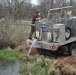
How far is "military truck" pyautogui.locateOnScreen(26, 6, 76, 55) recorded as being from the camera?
13477 millimetres

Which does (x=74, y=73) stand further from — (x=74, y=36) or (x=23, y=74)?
(x=74, y=36)

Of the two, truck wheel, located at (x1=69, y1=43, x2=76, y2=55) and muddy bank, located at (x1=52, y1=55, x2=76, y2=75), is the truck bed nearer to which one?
truck wheel, located at (x1=69, y1=43, x2=76, y2=55)

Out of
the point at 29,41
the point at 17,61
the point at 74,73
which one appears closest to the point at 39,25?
the point at 29,41

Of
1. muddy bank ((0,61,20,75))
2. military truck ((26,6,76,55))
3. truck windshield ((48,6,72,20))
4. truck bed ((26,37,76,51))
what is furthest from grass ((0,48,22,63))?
truck windshield ((48,6,72,20))

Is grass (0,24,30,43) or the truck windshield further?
grass (0,24,30,43)

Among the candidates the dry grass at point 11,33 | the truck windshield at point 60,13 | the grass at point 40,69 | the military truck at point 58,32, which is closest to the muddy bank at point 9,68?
the grass at point 40,69

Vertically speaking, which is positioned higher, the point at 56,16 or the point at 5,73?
the point at 56,16

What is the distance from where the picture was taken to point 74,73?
984cm

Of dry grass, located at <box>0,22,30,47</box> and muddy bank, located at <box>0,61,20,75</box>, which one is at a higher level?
dry grass, located at <box>0,22,30,47</box>

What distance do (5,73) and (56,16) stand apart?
511 centimetres

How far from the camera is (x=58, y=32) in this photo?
13.4 meters

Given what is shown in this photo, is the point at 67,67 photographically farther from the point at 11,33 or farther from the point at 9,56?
the point at 11,33

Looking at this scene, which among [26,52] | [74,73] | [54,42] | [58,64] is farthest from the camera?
[26,52]

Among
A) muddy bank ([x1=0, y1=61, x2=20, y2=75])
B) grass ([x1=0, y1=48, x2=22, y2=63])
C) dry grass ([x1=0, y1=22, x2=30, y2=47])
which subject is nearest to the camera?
muddy bank ([x1=0, y1=61, x2=20, y2=75])
